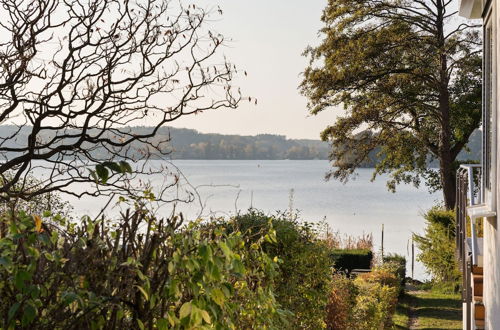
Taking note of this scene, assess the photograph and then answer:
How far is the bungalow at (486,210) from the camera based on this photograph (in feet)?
19.1

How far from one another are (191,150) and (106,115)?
2712 cm

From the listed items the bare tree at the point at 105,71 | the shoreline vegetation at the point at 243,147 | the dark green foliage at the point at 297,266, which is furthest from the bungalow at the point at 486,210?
the shoreline vegetation at the point at 243,147

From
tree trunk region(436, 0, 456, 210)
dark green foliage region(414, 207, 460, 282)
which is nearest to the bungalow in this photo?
dark green foliage region(414, 207, 460, 282)

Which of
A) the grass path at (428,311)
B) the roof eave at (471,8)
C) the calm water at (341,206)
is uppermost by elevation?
the roof eave at (471,8)

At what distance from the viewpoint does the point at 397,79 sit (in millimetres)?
26094

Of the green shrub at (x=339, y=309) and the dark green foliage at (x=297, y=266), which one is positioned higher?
the dark green foliage at (x=297, y=266)

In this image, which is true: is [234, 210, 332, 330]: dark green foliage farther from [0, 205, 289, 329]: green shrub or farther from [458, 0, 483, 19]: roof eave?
[0, 205, 289, 329]: green shrub

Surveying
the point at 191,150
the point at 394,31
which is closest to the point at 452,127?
the point at 394,31

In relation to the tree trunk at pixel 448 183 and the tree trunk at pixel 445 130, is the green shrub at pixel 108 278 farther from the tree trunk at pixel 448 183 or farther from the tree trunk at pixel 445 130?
the tree trunk at pixel 445 130

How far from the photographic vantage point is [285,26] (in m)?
23.2

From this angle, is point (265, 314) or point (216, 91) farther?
point (216, 91)

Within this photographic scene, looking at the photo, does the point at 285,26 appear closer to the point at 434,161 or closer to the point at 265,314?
the point at 434,161

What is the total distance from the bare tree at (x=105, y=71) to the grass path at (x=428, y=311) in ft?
26.9

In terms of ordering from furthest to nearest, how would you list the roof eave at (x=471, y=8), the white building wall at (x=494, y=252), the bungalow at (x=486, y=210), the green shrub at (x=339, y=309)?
the green shrub at (x=339, y=309) < the roof eave at (x=471, y=8) < the bungalow at (x=486, y=210) < the white building wall at (x=494, y=252)
